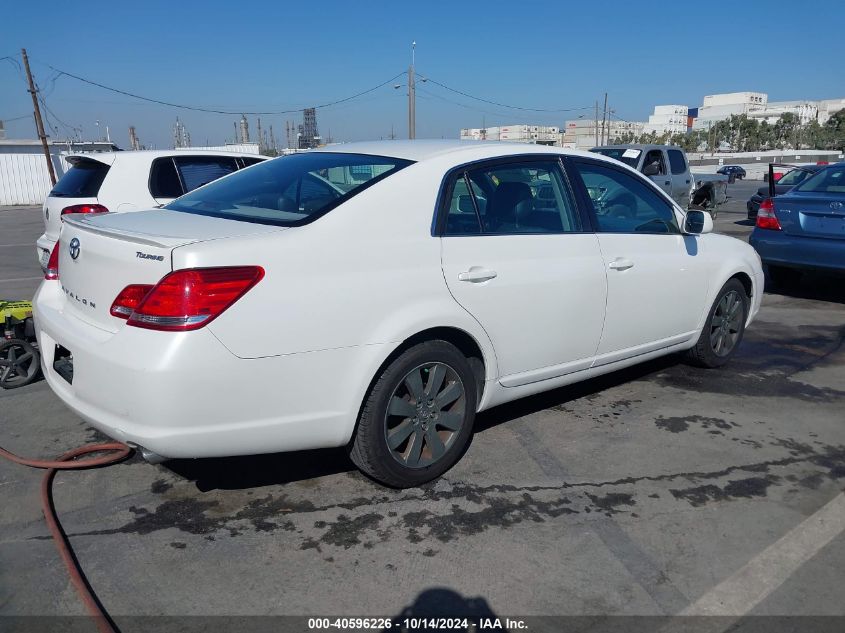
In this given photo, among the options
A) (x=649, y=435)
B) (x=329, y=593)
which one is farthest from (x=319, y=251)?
(x=649, y=435)

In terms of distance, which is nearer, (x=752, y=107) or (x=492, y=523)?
(x=492, y=523)

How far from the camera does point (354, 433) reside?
3.16m

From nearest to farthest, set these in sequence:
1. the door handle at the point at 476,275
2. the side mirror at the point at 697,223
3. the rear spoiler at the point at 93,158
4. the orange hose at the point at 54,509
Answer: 1. the orange hose at the point at 54,509
2. the door handle at the point at 476,275
3. the side mirror at the point at 697,223
4. the rear spoiler at the point at 93,158

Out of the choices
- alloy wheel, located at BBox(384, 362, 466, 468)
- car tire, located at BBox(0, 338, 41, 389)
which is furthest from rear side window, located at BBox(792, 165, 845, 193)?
car tire, located at BBox(0, 338, 41, 389)

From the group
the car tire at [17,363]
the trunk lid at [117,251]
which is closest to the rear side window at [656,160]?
the car tire at [17,363]

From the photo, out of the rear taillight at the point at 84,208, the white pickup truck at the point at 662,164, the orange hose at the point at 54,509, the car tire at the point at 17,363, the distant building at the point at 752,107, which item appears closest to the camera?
the orange hose at the point at 54,509

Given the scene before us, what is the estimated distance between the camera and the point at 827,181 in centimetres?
790

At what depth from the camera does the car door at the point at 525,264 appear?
340 centimetres

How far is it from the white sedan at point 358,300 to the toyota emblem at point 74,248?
0.04 feet

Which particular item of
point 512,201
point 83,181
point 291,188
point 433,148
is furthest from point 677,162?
point 291,188

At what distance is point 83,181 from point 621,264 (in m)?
5.63

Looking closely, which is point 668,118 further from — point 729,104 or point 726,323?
point 726,323

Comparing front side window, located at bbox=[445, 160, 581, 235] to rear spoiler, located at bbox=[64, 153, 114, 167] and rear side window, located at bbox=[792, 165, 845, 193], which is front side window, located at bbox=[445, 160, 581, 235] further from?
rear side window, located at bbox=[792, 165, 845, 193]

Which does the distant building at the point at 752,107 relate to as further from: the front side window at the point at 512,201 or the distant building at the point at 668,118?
the front side window at the point at 512,201
